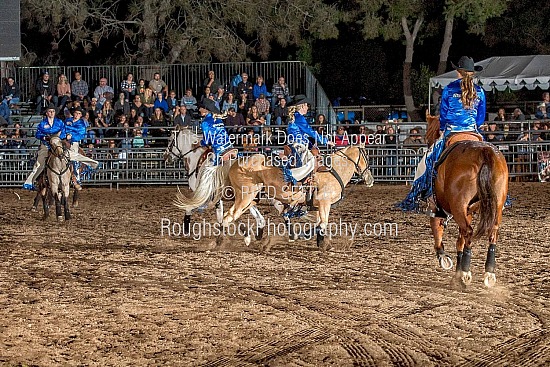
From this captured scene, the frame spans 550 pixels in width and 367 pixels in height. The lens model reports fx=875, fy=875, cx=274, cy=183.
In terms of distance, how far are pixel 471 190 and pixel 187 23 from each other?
2044 cm

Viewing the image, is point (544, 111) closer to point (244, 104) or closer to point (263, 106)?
point (263, 106)

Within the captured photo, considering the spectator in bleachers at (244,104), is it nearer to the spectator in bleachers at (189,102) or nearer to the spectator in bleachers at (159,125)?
the spectator in bleachers at (189,102)

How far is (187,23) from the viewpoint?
88.9ft

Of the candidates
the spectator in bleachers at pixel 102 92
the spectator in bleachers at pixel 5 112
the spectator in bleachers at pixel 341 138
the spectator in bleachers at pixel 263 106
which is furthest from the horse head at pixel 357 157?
the spectator in bleachers at pixel 5 112

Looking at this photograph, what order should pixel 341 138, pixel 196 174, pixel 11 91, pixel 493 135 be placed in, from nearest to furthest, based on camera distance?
pixel 196 174
pixel 341 138
pixel 493 135
pixel 11 91

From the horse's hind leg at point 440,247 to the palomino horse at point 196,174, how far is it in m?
2.90

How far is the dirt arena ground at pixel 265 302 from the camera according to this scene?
19.6 ft

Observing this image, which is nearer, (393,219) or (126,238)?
(126,238)

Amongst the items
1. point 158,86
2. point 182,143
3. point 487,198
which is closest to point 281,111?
point 158,86

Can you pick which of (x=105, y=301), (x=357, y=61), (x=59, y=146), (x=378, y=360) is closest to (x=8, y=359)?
(x=105, y=301)

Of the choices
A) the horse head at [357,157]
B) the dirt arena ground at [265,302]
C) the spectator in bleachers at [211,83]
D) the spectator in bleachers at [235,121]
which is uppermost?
the spectator in bleachers at [211,83]

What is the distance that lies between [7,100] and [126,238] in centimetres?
1287

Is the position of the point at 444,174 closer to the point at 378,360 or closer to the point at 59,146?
the point at 378,360

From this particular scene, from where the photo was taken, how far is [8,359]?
230 inches
